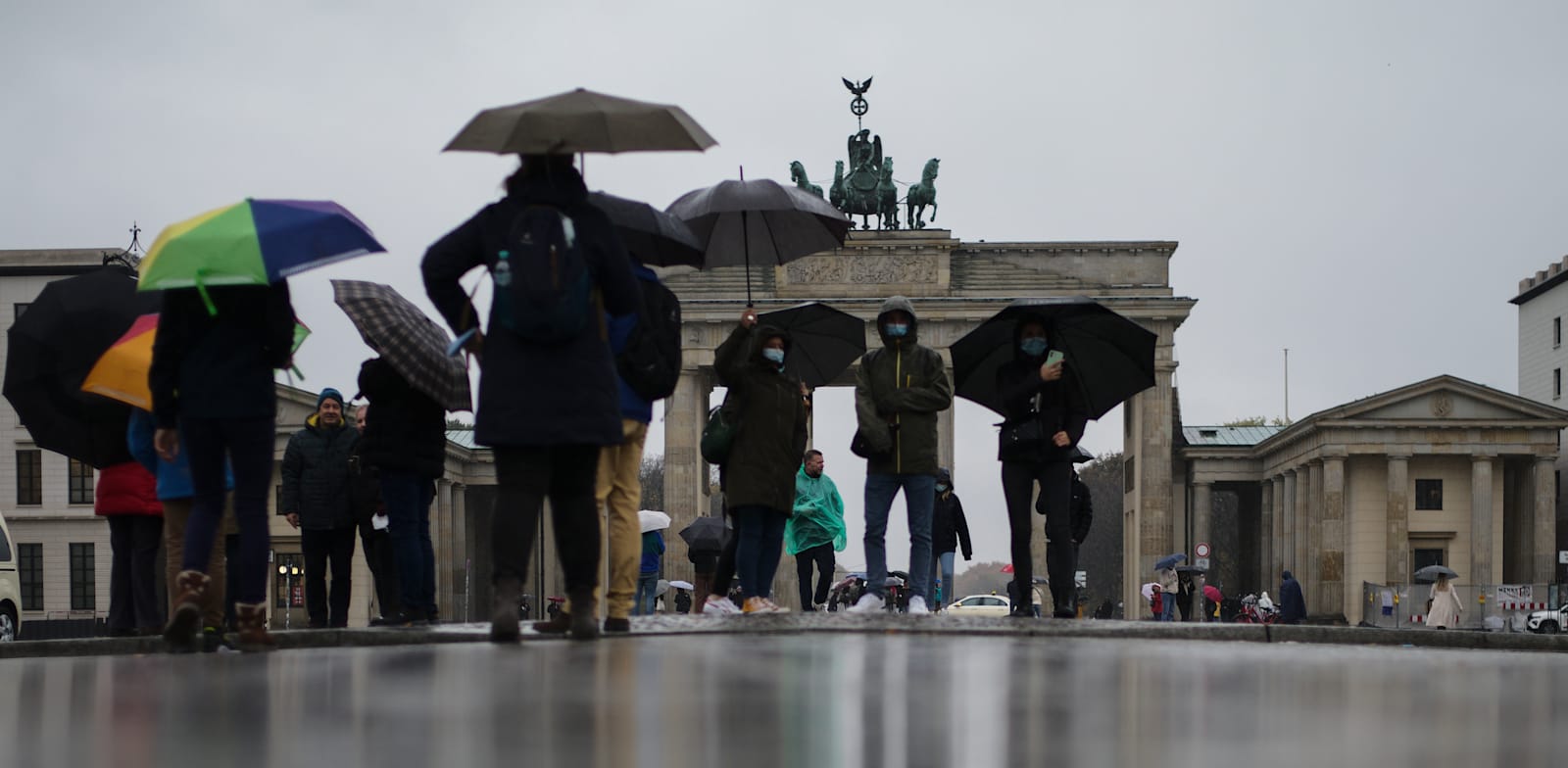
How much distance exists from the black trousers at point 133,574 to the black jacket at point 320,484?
1.36 meters

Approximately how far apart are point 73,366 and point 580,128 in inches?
190

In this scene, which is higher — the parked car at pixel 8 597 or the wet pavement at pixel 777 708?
the wet pavement at pixel 777 708

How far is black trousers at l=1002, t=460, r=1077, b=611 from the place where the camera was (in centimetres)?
1300

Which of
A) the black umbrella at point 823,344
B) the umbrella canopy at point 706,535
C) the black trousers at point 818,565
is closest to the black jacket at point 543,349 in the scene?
the black umbrella at point 823,344

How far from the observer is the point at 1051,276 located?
223 ft

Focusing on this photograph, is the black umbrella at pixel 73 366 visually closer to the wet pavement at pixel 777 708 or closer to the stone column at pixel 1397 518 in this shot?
the wet pavement at pixel 777 708

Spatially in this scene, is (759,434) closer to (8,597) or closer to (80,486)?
(8,597)

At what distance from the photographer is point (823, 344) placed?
653 inches

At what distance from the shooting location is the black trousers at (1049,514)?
13000 mm

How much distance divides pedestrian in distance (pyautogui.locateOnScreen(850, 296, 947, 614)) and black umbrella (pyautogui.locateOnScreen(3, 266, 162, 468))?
15.5ft

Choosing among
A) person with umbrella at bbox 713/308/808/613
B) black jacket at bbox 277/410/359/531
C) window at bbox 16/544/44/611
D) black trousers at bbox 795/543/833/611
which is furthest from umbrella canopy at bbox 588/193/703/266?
window at bbox 16/544/44/611

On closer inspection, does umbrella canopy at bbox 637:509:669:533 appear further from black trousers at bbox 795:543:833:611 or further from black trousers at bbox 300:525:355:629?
black trousers at bbox 300:525:355:629

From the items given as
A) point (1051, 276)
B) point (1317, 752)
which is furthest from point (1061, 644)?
point (1051, 276)

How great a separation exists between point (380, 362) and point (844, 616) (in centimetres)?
352
